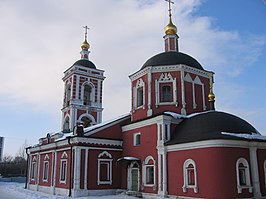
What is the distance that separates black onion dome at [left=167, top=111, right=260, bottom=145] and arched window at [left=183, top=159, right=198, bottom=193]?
113 centimetres

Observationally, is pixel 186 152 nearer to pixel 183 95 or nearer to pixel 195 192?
pixel 195 192

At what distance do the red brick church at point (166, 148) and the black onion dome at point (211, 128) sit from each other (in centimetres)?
5

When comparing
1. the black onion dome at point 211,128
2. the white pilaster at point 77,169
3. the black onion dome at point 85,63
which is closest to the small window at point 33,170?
the white pilaster at point 77,169

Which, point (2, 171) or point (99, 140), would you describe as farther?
point (2, 171)

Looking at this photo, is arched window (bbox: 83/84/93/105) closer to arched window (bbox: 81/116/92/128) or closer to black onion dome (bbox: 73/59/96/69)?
arched window (bbox: 81/116/92/128)

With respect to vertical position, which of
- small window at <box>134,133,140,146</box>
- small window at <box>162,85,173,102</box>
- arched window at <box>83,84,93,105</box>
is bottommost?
small window at <box>134,133,140,146</box>

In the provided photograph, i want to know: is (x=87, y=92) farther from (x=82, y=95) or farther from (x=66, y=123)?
(x=66, y=123)

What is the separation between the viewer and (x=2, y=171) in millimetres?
53594

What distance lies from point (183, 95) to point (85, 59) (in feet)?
49.5

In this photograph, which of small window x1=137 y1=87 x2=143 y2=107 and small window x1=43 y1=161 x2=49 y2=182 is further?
small window x1=43 y1=161 x2=49 y2=182

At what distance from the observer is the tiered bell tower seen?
89.3ft

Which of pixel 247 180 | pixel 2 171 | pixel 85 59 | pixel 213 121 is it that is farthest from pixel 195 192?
pixel 2 171

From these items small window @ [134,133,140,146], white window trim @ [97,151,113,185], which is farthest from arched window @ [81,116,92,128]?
small window @ [134,133,140,146]

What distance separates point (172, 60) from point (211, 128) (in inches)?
247
